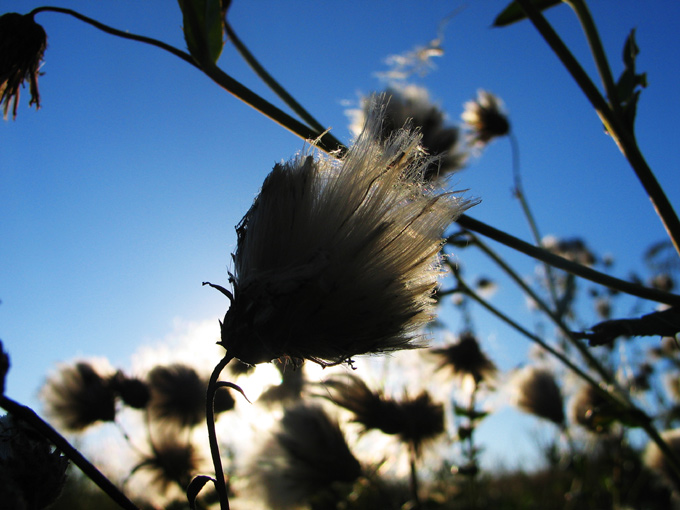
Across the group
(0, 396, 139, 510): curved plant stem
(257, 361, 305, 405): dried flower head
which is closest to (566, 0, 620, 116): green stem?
(0, 396, 139, 510): curved plant stem

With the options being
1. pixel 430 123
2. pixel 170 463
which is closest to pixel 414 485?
pixel 170 463

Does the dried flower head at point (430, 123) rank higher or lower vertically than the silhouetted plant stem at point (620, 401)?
higher

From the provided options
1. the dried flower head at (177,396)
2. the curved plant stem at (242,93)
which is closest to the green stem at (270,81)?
the curved plant stem at (242,93)

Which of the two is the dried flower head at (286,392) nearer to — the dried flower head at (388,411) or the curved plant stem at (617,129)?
the dried flower head at (388,411)

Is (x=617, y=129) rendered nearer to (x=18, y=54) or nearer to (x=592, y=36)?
(x=592, y=36)

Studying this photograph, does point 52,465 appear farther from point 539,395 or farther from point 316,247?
point 539,395

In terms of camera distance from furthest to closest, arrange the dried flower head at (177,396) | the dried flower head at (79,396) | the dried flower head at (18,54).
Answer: the dried flower head at (177,396) → the dried flower head at (79,396) → the dried flower head at (18,54)
